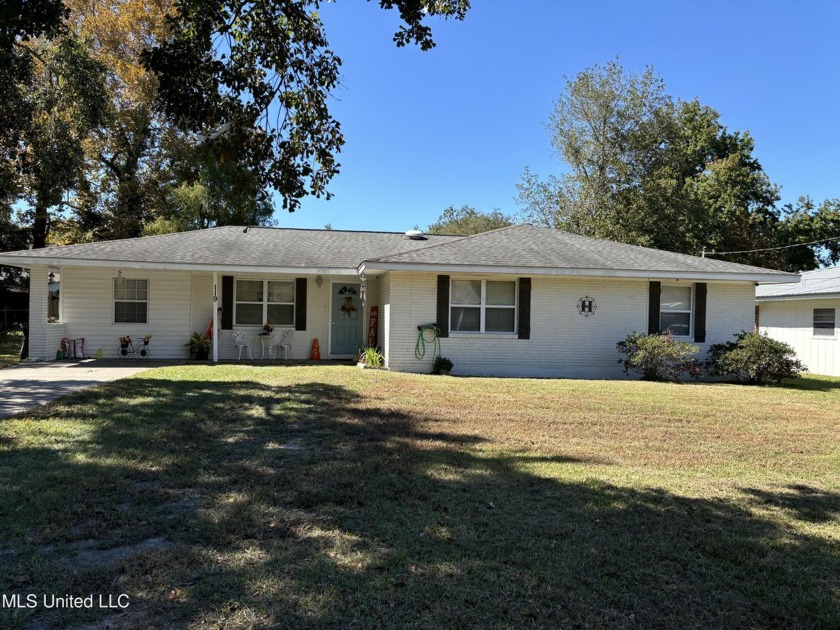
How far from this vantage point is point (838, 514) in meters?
4.24

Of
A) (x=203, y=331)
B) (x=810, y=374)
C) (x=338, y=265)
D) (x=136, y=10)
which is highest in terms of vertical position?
(x=136, y=10)

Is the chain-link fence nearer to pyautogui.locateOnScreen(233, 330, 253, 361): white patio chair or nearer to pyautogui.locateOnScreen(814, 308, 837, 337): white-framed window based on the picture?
pyautogui.locateOnScreen(233, 330, 253, 361): white patio chair

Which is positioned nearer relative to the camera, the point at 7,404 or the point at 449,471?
the point at 449,471

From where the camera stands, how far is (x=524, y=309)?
1341 centimetres

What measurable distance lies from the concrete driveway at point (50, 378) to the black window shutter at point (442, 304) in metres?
6.62

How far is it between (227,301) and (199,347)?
1.39 metres

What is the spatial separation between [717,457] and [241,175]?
586 cm

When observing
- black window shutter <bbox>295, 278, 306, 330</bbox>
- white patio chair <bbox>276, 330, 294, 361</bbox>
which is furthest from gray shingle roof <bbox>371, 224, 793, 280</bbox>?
white patio chair <bbox>276, 330, 294, 361</bbox>

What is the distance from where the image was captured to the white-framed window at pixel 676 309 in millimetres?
13938

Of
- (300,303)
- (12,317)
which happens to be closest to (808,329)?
(300,303)

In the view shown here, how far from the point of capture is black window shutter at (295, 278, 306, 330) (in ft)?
48.7

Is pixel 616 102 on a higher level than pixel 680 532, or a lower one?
higher

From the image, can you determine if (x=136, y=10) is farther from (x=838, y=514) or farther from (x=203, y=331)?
(x=838, y=514)

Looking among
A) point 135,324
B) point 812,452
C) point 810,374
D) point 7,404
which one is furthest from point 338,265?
point 810,374
